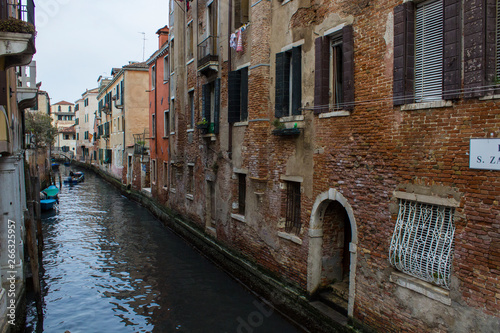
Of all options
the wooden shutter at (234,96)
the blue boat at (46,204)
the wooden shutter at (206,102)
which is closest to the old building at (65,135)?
the blue boat at (46,204)

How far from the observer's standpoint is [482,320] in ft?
16.3

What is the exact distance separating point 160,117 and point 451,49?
720 inches

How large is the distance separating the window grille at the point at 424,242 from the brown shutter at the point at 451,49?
1.61 metres

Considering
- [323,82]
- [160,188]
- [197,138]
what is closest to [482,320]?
A: [323,82]

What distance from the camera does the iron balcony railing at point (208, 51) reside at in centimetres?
1306

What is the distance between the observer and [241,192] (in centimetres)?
1187

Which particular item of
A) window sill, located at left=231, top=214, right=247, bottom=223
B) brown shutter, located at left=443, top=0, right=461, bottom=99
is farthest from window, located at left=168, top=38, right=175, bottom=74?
brown shutter, located at left=443, top=0, right=461, bottom=99

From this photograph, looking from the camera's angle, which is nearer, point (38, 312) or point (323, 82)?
point (323, 82)

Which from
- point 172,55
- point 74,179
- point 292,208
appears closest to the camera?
point 292,208

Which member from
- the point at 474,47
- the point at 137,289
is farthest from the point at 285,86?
the point at 137,289

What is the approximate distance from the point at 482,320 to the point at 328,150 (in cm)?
380

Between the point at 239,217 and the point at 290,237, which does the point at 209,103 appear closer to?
the point at 239,217

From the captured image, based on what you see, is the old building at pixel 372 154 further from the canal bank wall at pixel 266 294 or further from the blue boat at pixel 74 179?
the blue boat at pixel 74 179

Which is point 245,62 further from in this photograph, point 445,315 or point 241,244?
point 445,315
